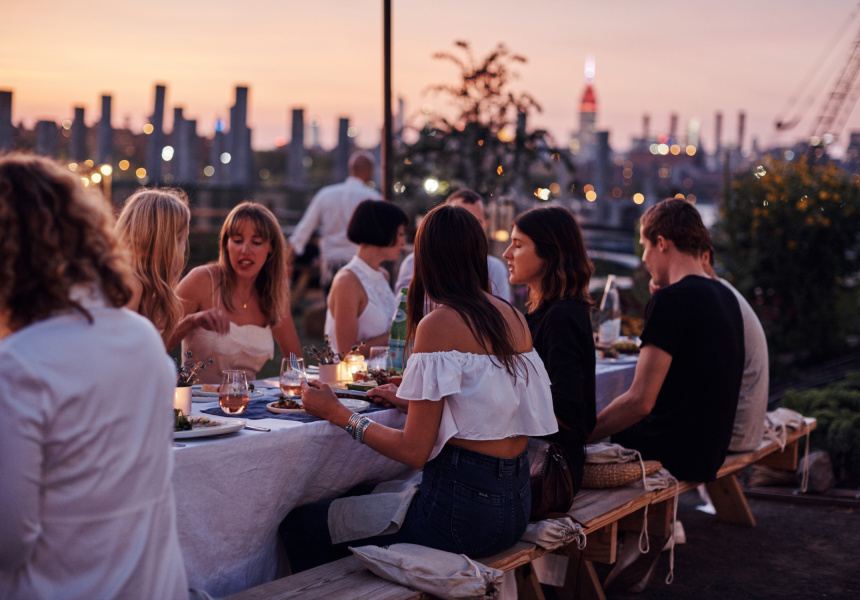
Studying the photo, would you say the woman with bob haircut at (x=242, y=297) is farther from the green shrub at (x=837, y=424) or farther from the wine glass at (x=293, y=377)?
the green shrub at (x=837, y=424)

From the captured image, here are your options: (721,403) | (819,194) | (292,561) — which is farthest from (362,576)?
(819,194)

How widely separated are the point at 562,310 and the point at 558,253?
0.24 m

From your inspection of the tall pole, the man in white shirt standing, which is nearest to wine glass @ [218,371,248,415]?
the tall pole

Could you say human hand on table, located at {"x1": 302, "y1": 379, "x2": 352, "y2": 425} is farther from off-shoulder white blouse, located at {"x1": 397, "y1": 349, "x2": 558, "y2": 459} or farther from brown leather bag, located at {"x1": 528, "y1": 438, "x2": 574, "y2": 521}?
brown leather bag, located at {"x1": 528, "y1": 438, "x2": 574, "y2": 521}

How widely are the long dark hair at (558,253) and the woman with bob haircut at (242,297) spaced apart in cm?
117

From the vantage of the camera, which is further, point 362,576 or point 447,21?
point 447,21

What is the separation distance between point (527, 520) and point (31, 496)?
1.59 m

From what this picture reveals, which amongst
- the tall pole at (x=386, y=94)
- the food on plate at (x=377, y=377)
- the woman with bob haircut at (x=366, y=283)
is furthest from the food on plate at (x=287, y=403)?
the tall pole at (x=386, y=94)

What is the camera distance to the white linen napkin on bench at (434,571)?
89.1 inches

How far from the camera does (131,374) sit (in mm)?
1513

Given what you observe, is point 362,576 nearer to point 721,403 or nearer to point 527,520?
point 527,520

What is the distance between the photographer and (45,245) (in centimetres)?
143

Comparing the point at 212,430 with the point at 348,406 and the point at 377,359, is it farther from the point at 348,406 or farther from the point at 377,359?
the point at 377,359

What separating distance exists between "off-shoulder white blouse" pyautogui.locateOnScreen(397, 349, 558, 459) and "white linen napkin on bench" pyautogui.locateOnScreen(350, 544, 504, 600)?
0.94 feet
